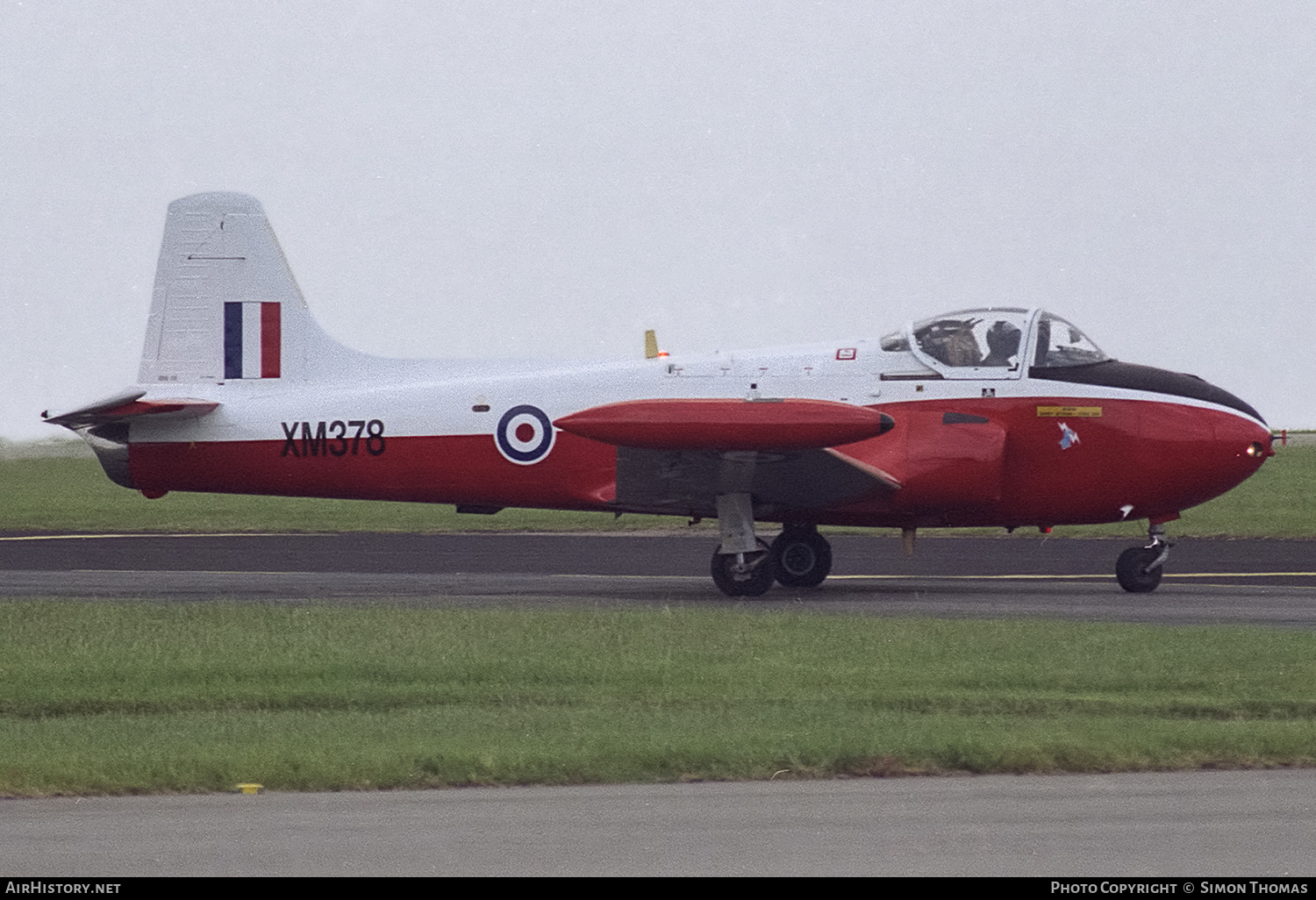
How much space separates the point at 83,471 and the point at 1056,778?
47467 millimetres

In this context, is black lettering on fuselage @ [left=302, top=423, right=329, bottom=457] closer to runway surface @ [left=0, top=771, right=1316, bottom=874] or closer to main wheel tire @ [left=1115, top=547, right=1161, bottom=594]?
main wheel tire @ [left=1115, top=547, right=1161, bottom=594]

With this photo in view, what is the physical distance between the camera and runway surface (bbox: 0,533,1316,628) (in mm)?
17094

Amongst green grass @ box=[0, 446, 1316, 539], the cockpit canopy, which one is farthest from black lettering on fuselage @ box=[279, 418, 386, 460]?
green grass @ box=[0, 446, 1316, 539]

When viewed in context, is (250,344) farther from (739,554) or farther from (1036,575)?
(1036,575)

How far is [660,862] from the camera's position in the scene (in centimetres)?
630

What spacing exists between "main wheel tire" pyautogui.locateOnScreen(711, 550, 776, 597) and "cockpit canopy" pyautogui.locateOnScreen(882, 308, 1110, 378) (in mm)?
2885

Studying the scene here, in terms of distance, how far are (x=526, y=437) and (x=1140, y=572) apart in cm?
693

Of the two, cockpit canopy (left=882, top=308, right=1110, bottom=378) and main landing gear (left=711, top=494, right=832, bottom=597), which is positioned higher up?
cockpit canopy (left=882, top=308, right=1110, bottom=378)

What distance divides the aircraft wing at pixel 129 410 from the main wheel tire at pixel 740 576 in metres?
6.23

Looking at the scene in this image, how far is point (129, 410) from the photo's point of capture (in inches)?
755

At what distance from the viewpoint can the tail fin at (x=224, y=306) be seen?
1992 cm

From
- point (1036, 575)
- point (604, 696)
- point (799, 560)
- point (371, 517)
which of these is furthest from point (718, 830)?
point (371, 517)

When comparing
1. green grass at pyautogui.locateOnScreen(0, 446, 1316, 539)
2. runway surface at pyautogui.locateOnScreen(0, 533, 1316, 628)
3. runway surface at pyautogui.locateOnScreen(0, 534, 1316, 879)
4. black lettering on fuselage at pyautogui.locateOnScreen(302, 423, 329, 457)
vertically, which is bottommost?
green grass at pyautogui.locateOnScreen(0, 446, 1316, 539)
